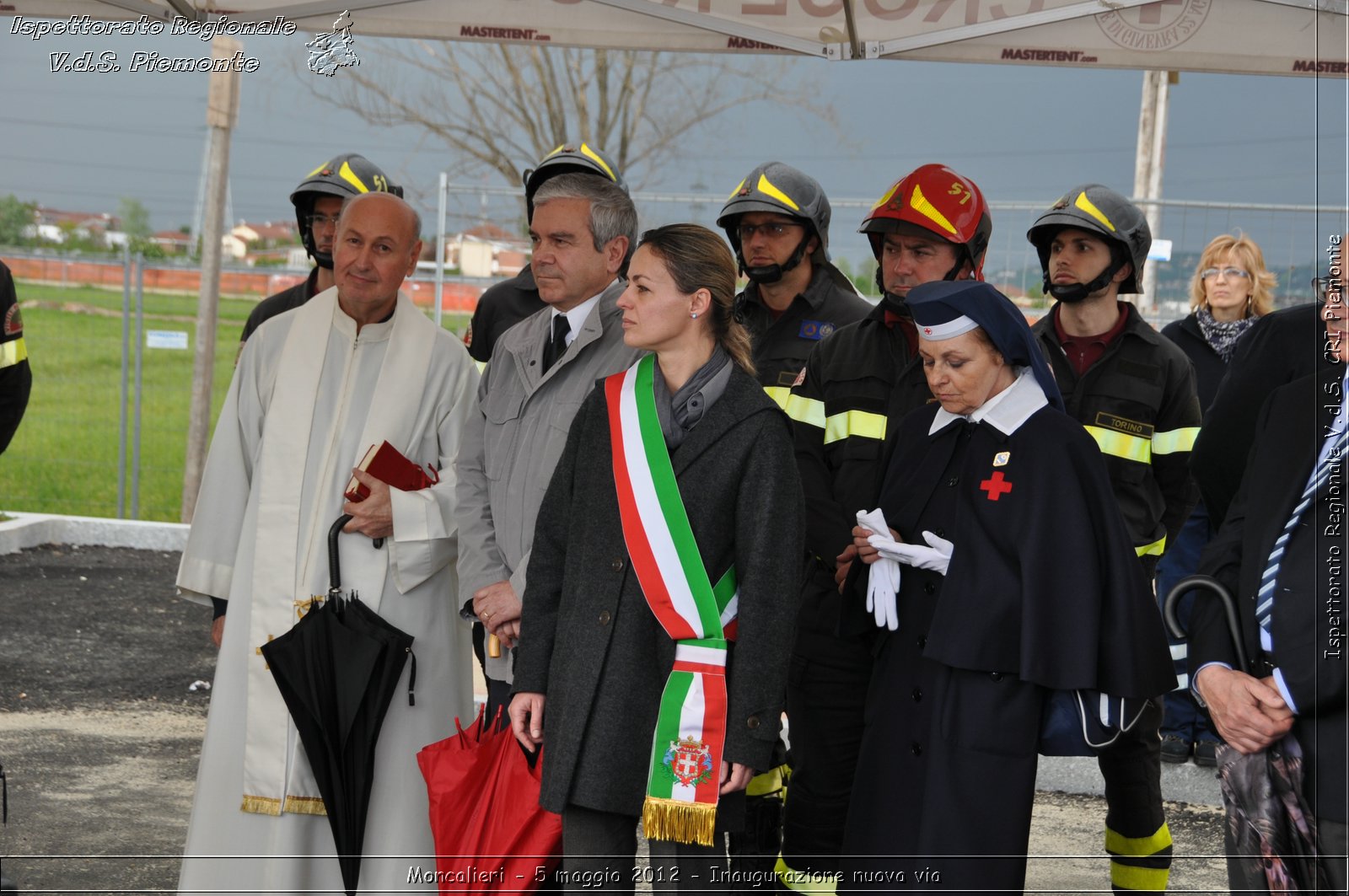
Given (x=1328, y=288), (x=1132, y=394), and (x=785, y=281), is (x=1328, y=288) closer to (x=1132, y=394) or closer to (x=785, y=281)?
(x=1132, y=394)

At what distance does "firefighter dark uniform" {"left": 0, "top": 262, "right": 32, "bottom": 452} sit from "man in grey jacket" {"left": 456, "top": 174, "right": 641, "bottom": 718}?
238 centimetres

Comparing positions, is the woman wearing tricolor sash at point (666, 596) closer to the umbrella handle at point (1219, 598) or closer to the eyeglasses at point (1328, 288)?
the umbrella handle at point (1219, 598)

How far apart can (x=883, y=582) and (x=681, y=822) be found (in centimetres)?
84

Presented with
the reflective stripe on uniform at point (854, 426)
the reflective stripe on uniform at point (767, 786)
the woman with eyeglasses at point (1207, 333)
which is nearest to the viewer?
the reflective stripe on uniform at point (854, 426)

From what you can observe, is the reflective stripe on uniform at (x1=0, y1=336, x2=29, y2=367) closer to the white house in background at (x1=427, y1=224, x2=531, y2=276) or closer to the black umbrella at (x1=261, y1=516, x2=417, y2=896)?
the black umbrella at (x1=261, y1=516, x2=417, y2=896)

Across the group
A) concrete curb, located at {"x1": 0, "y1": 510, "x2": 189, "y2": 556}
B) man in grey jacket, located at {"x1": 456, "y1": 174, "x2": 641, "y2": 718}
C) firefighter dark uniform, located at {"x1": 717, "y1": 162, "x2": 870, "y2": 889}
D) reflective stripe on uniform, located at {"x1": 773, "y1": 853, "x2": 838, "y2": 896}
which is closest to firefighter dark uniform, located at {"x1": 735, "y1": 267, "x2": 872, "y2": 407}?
firefighter dark uniform, located at {"x1": 717, "y1": 162, "x2": 870, "y2": 889}

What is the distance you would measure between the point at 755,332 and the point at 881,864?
234 centimetres

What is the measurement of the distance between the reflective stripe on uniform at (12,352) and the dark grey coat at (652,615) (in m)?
3.12

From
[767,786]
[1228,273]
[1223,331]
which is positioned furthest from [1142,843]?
[1228,273]

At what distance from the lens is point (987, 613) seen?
131 inches

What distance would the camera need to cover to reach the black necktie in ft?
13.5

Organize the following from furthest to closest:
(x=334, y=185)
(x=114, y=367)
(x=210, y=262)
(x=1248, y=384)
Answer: (x=114, y=367), (x=210, y=262), (x=334, y=185), (x=1248, y=384)

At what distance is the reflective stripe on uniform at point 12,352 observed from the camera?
213 inches

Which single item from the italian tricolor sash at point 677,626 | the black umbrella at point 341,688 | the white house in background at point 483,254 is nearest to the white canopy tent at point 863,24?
the black umbrella at point 341,688
